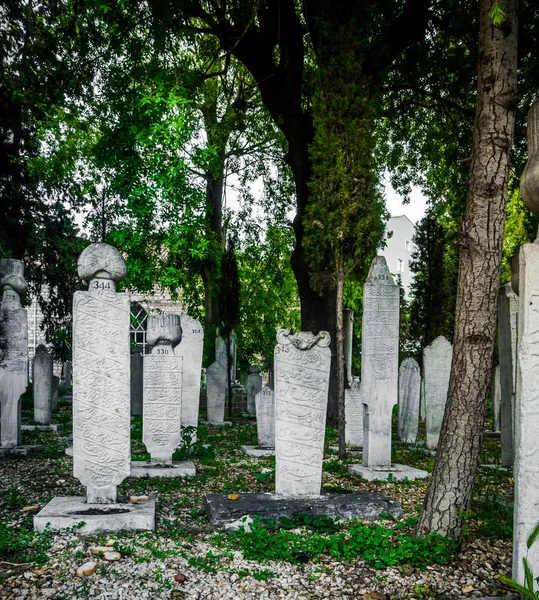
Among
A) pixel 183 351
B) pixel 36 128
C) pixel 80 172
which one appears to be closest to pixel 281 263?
pixel 80 172

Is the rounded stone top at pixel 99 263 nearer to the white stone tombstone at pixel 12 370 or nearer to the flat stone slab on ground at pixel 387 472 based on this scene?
the flat stone slab on ground at pixel 387 472

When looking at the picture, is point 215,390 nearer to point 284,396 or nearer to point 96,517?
point 284,396

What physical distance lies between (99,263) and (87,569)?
2.70 meters

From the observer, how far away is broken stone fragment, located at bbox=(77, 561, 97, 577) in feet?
13.5

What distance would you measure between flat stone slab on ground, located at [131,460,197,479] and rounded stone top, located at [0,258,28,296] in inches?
150

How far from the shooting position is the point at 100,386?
541cm

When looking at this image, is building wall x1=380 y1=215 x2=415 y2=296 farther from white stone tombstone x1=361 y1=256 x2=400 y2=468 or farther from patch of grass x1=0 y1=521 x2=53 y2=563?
patch of grass x1=0 y1=521 x2=53 y2=563

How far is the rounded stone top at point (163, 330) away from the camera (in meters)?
8.23

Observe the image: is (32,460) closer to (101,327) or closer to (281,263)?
(101,327)

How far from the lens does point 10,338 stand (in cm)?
930

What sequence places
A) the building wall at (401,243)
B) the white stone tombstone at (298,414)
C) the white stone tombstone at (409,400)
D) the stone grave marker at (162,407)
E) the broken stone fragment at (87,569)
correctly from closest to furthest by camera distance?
the broken stone fragment at (87,569) < the white stone tombstone at (298,414) < the stone grave marker at (162,407) < the white stone tombstone at (409,400) < the building wall at (401,243)

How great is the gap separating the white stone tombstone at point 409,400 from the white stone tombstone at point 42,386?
7.29m

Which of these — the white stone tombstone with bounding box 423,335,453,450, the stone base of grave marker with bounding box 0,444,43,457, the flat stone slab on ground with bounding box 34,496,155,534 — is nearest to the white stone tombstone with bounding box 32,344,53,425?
the stone base of grave marker with bounding box 0,444,43,457

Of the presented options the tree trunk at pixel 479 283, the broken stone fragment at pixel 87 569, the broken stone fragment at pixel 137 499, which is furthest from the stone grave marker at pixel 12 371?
the tree trunk at pixel 479 283
